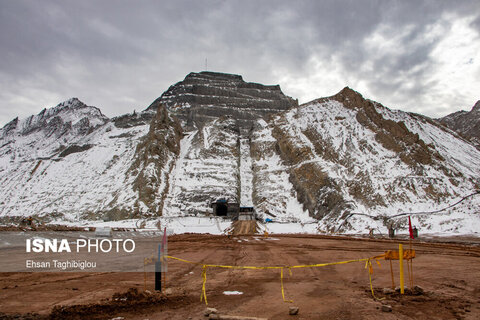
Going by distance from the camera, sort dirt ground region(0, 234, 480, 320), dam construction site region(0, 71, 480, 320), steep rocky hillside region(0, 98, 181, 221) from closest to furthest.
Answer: dirt ground region(0, 234, 480, 320) < dam construction site region(0, 71, 480, 320) < steep rocky hillside region(0, 98, 181, 221)

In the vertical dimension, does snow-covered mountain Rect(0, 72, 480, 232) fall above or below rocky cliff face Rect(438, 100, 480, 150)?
below

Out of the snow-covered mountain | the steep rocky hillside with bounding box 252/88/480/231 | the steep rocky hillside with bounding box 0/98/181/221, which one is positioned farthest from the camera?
the steep rocky hillside with bounding box 0/98/181/221

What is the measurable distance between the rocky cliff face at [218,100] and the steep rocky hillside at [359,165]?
26274 millimetres

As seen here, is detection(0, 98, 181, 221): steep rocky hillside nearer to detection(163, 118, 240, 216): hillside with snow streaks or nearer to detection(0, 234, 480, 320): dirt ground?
detection(163, 118, 240, 216): hillside with snow streaks

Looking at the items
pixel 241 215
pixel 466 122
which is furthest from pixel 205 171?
pixel 466 122

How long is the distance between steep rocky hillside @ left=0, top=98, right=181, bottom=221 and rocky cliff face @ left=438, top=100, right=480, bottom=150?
91.3 metres

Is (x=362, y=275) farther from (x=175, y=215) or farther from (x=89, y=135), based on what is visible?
(x=89, y=135)

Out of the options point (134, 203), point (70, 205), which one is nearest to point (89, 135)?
point (70, 205)

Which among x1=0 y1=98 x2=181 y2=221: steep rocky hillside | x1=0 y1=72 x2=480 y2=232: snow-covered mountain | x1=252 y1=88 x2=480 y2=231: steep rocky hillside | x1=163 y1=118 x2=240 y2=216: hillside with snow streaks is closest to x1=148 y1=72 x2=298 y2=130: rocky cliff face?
x1=0 y1=98 x2=181 y2=221: steep rocky hillside

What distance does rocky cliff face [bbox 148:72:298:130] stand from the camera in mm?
91938

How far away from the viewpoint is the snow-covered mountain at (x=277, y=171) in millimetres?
39875

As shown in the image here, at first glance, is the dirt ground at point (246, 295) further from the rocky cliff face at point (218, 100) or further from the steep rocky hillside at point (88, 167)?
the rocky cliff face at point (218, 100)

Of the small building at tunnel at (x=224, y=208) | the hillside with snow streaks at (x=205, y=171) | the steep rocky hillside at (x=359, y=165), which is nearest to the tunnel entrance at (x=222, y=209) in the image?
the small building at tunnel at (x=224, y=208)

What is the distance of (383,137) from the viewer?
52125 mm
